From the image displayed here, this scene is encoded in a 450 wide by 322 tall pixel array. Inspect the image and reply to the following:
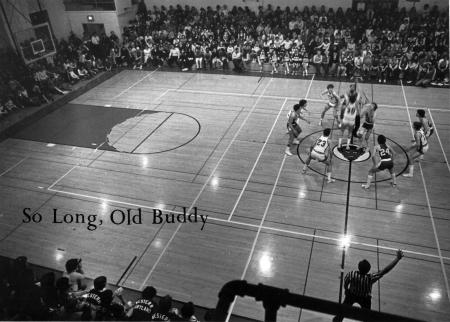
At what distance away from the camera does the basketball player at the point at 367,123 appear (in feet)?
33.3

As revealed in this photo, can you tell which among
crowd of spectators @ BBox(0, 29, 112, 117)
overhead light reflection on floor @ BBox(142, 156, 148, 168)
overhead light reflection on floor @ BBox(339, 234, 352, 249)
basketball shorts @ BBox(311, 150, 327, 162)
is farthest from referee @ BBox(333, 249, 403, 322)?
crowd of spectators @ BBox(0, 29, 112, 117)

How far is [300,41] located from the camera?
17281 millimetres

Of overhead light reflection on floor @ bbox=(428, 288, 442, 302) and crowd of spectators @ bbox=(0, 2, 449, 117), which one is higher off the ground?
crowd of spectators @ bbox=(0, 2, 449, 117)

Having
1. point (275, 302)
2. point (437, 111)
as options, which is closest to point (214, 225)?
point (275, 302)

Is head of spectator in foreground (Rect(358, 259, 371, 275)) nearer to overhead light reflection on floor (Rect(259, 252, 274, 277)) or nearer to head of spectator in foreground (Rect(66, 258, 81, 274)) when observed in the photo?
overhead light reflection on floor (Rect(259, 252, 274, 277))

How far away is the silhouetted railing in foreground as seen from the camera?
1.25m

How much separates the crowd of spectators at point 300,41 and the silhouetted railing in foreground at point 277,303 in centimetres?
1559

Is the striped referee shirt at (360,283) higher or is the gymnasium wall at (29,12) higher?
the gymnasium wall at (29,12)

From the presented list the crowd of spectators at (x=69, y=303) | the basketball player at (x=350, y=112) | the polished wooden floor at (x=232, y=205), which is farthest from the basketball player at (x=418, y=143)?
the crowd of spectators at (x=69, y=303)

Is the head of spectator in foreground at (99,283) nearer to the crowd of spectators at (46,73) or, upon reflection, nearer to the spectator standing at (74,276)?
the spectator standing at (74,276)

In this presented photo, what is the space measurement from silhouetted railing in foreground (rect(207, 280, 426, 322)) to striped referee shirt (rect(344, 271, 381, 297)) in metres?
4.53

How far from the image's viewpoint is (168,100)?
14.5 m

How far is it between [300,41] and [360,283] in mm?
13881

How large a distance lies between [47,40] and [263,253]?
1552cm
